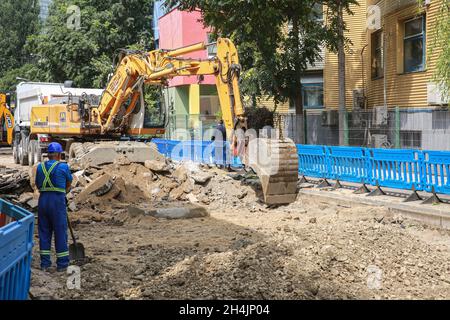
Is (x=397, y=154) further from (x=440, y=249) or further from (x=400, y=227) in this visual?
(x=440, y=249)

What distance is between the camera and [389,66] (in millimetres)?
18578

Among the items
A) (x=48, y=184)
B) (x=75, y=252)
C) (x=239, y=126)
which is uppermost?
(x=239, y=126)

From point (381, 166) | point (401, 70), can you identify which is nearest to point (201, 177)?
point (381, 166)

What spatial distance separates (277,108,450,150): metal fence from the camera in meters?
15.3

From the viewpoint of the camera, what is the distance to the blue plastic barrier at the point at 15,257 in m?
4.25

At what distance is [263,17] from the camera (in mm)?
15836

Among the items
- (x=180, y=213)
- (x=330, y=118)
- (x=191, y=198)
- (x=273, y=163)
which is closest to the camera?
(x=273, y=163)

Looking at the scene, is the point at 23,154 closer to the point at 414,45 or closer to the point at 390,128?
the point at 390,128

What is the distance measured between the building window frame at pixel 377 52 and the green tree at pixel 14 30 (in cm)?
3472

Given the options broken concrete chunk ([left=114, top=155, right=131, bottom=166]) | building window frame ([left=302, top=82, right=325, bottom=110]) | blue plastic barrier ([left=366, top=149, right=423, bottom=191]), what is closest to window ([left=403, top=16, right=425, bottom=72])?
blue plastic barrier ([left=366, top=149, right=423, bottom=191])

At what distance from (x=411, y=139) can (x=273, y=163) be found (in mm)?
6132

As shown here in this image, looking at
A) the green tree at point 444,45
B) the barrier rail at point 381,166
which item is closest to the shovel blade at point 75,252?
the barrier rail at point 381,166

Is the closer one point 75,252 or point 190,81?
point 75,252

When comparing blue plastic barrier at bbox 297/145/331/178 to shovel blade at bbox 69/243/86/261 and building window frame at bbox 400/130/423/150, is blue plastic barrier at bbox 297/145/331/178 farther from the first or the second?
shovel blade at bbox 69/243/86/261
